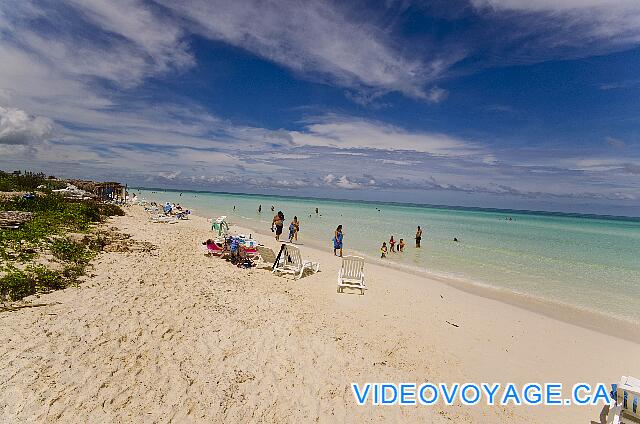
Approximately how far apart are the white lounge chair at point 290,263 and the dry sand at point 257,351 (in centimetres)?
136

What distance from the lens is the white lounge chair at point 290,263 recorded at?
451 inches

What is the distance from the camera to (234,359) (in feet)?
18.0

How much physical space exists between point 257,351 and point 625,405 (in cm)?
561

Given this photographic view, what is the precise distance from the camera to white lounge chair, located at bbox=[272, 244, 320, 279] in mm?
11445

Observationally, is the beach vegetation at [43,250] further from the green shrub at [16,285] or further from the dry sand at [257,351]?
the dry sand at [257,351]

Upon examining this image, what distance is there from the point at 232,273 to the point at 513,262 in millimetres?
15989

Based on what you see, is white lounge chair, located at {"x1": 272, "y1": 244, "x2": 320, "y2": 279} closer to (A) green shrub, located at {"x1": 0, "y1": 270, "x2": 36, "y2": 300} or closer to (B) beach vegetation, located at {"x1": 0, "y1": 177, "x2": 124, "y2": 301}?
(B) beach vegetation, located at {"x1": 0, "y1": 177, "x2": 124, "y2": 301}

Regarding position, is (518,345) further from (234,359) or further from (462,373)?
(234,359)

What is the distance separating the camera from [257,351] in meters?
5.82

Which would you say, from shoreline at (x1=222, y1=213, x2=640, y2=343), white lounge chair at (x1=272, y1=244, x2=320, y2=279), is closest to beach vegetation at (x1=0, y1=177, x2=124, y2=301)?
white lounge chair at (x1=272, y1=244, x2=320, y2=279)

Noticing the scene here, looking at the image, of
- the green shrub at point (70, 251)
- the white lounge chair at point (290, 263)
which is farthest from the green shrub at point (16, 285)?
the white lounge chair at point (290, 263)

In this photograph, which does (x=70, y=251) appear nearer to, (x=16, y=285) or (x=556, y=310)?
(x=16, y=285)

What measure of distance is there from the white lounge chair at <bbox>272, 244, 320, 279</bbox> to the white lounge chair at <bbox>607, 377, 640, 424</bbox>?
8.20 metres

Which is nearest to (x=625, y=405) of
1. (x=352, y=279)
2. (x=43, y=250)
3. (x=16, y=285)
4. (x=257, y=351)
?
(x=257, y=351)
